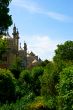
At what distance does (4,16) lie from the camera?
22656 mm

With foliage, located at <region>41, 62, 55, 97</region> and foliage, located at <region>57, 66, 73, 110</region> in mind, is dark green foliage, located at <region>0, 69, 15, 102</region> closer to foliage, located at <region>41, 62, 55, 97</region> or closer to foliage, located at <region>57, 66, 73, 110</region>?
foliage, located at <region>41, 62, 55, 97</region>

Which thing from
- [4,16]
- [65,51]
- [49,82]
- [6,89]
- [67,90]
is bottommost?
[67,90]

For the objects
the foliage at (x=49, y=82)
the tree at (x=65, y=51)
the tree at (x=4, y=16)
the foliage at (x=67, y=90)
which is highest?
the tree at (x=65, y=51)

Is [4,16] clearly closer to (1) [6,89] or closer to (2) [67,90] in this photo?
(2) [67,90]

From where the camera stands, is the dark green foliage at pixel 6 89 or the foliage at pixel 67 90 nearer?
the foliage at pixel 67 90

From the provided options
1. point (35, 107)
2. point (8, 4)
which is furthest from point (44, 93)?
point (8, 4)

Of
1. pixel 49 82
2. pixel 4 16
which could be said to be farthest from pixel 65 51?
pixel 4 16

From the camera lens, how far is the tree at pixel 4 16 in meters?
22.7

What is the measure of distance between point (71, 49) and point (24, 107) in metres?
35.0

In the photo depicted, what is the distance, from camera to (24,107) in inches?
858

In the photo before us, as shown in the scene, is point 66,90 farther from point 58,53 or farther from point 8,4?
point 58,53

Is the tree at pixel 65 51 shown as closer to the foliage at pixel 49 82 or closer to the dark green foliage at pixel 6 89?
the dark green foliage at pixel 6 89

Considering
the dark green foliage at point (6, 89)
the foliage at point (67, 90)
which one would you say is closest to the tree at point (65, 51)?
the dark green foliage at point (6, 89)

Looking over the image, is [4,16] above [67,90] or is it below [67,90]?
above
